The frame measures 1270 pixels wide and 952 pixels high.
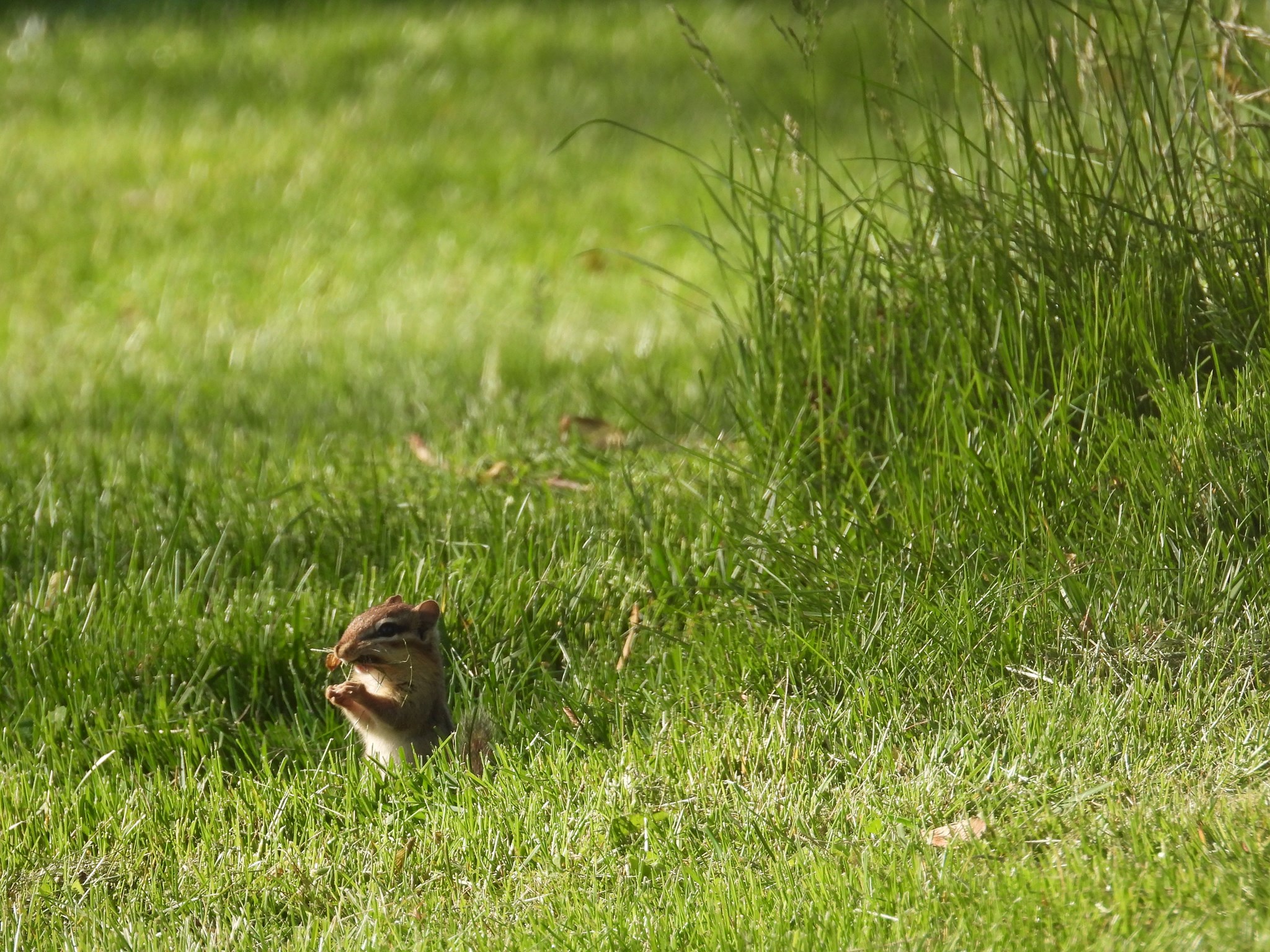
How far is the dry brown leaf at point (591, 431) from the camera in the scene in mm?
4922

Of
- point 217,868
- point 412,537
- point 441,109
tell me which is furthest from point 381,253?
point 217,868

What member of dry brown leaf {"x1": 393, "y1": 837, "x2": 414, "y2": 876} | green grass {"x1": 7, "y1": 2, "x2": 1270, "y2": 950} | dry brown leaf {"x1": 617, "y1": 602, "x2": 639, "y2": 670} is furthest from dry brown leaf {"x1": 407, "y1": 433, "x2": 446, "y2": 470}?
dry brown leaf {"x1": 393, "y1": 837, "x2": 414, "y2": 876}

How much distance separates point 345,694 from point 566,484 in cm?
136

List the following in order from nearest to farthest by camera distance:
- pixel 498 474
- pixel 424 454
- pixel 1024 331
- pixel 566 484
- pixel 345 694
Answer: pixel 345 694
pixel 1024 331
pixel 566 484
pixel 498 474
pixel 424 454

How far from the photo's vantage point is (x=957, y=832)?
2678 mm

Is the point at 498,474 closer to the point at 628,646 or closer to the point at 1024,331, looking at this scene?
the point at 628,646

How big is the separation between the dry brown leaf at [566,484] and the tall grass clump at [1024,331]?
65cm

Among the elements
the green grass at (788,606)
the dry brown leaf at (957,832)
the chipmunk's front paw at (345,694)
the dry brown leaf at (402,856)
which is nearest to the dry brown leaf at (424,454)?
the green grass at (788,606)

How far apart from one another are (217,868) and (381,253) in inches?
228

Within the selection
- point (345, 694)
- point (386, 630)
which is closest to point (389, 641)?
point (386, 630)

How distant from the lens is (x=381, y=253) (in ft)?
27.2

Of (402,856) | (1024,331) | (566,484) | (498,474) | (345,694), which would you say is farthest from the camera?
(498,474)

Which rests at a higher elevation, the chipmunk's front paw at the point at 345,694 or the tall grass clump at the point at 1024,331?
the tall grass clump at the point at 1024,331

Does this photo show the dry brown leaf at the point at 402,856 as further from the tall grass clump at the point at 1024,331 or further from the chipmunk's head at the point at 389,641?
the tall grass clump at the point at 1024,331
